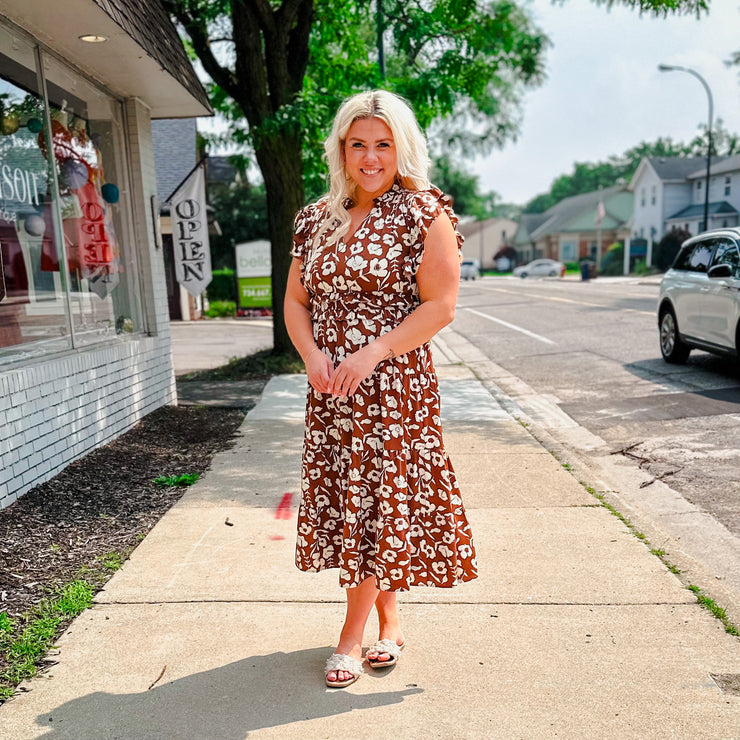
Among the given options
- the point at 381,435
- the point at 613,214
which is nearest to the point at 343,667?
the point at 381,435

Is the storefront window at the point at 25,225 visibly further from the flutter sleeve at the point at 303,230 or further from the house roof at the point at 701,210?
the house roof at the point at 701,210

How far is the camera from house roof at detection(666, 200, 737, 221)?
4703cm

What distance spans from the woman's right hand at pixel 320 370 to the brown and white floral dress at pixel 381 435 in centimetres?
6

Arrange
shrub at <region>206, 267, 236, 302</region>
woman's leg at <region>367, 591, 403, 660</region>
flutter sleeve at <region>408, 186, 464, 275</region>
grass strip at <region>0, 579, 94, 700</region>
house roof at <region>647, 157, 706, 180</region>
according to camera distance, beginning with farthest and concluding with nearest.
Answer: house roof at <region>647, 157, 706, 180</region> → shrub at <region>206, 267, 236, 302</region> → woman's leg at <region>367, 591, 403, 660</region> → grass strip at <region>0, 579, 94, 700</region> → flutter sleeve at <region>408, 186, 464, 275</region>

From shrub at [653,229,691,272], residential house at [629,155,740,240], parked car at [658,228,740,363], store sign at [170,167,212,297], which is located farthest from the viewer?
residential house at [629,155,740,240]

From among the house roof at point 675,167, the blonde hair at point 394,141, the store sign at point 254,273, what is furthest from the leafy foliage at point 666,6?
the house roof at point 675,167

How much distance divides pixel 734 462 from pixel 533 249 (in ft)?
261

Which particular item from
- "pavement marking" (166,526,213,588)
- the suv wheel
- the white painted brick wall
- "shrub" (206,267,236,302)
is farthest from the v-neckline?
"shrub" (206,267,236,302)

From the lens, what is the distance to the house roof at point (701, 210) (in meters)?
47.0

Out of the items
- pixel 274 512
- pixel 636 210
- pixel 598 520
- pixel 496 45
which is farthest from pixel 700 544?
pixel 636 210

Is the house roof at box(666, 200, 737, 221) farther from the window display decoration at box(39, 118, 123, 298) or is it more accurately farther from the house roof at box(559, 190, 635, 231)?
the window display decoration at box(39, 118, 123, 298)

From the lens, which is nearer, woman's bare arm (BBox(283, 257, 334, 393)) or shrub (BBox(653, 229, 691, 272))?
woman's bare arm (BBox(283, 257, 334, 393))

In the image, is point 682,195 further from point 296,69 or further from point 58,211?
point 58,211

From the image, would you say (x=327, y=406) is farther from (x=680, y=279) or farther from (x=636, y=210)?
(x=636, y=210)
